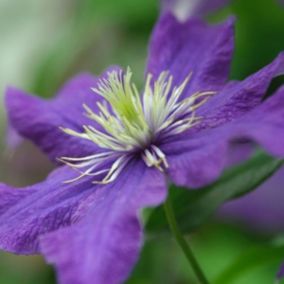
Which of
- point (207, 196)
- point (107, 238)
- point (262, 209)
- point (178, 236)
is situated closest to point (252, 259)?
point (207, 196)

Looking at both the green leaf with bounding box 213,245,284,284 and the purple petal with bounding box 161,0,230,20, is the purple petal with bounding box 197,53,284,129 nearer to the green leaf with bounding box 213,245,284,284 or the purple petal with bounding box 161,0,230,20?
the green leaf with bounding box 213,245,284,284

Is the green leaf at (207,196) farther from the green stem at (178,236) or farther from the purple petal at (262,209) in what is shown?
the purple petal at (262,209)

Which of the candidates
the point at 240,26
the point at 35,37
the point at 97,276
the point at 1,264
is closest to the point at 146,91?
the point at 97,276

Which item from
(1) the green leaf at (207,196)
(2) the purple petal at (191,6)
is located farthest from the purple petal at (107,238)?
(2) the purple petal at (191,6)

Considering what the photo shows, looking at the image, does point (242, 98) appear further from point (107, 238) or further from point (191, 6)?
point (191, 6)

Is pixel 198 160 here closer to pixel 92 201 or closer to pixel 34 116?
pixel 92 201
